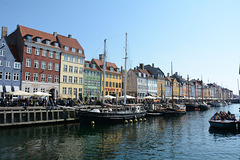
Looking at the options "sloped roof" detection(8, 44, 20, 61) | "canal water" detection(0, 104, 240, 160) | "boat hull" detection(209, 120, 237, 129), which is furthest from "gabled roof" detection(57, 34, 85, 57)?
"boat hull" detection(209, 120, 237, 129)

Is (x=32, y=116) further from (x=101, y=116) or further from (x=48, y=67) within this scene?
(x=48, y=67)

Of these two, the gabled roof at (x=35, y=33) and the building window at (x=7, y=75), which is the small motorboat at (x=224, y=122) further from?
the gabled roof at (x=35, y=33)

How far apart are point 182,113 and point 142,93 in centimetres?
2963

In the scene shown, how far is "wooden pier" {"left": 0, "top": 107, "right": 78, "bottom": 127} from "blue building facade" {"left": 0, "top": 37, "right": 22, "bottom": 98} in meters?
13.8

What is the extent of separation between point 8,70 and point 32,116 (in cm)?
1723

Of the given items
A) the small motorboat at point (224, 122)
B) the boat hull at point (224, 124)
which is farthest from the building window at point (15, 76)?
the boat hull at point (224, 124)

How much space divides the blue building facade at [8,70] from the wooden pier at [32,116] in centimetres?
1382

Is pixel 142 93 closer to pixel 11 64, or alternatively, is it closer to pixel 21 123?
pixel 11 64

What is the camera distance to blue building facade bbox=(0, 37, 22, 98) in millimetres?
40188

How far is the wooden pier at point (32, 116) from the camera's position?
2669 cm

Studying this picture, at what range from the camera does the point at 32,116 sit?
29359 mm

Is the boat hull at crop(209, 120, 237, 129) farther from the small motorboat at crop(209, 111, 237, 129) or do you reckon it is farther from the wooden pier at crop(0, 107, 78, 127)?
the wooden pier at crop(0, 107, 78, 127)

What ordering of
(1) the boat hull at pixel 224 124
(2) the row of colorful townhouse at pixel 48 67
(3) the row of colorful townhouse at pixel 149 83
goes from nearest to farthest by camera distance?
(1) the boat hull at pixel 224 124
(2) the row of colorful townhouse at pixel 48 67
(3) the row of colorful townhouse at pixel 149 83

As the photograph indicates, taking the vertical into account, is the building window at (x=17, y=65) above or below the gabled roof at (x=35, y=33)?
below
